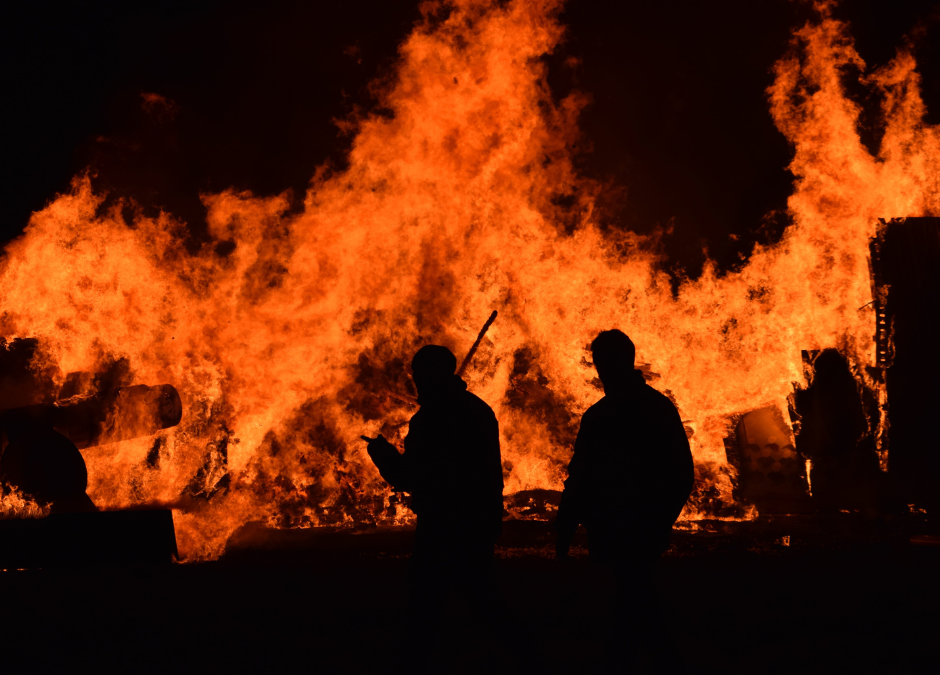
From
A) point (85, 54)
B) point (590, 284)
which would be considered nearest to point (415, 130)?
point (590, 284)

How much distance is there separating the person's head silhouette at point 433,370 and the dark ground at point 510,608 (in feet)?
3.73

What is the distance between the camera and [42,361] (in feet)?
24.0

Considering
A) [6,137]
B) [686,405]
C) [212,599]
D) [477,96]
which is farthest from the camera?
[6,137]

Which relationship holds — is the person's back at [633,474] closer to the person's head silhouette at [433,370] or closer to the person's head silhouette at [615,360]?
the person's head silhouette at [615,360]

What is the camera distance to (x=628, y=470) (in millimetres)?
2764

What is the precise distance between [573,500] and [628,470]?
0.32 meters

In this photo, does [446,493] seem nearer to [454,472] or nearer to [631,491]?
[454,472]

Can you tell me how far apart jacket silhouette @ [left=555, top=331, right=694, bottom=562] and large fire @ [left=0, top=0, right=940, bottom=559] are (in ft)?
12.9

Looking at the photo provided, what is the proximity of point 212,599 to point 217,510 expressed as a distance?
7.42ft

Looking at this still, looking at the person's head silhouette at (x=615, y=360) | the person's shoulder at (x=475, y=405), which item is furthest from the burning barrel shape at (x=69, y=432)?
the person's head silhouette at (x=615, y=360)

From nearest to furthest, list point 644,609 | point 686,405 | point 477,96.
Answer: point 644,609 → point 686,405 → point 477,96

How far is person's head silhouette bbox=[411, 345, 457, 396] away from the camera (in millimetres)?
3080

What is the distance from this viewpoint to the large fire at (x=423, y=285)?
22.0ft

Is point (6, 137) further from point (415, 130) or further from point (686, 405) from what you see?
point (686, 405)
